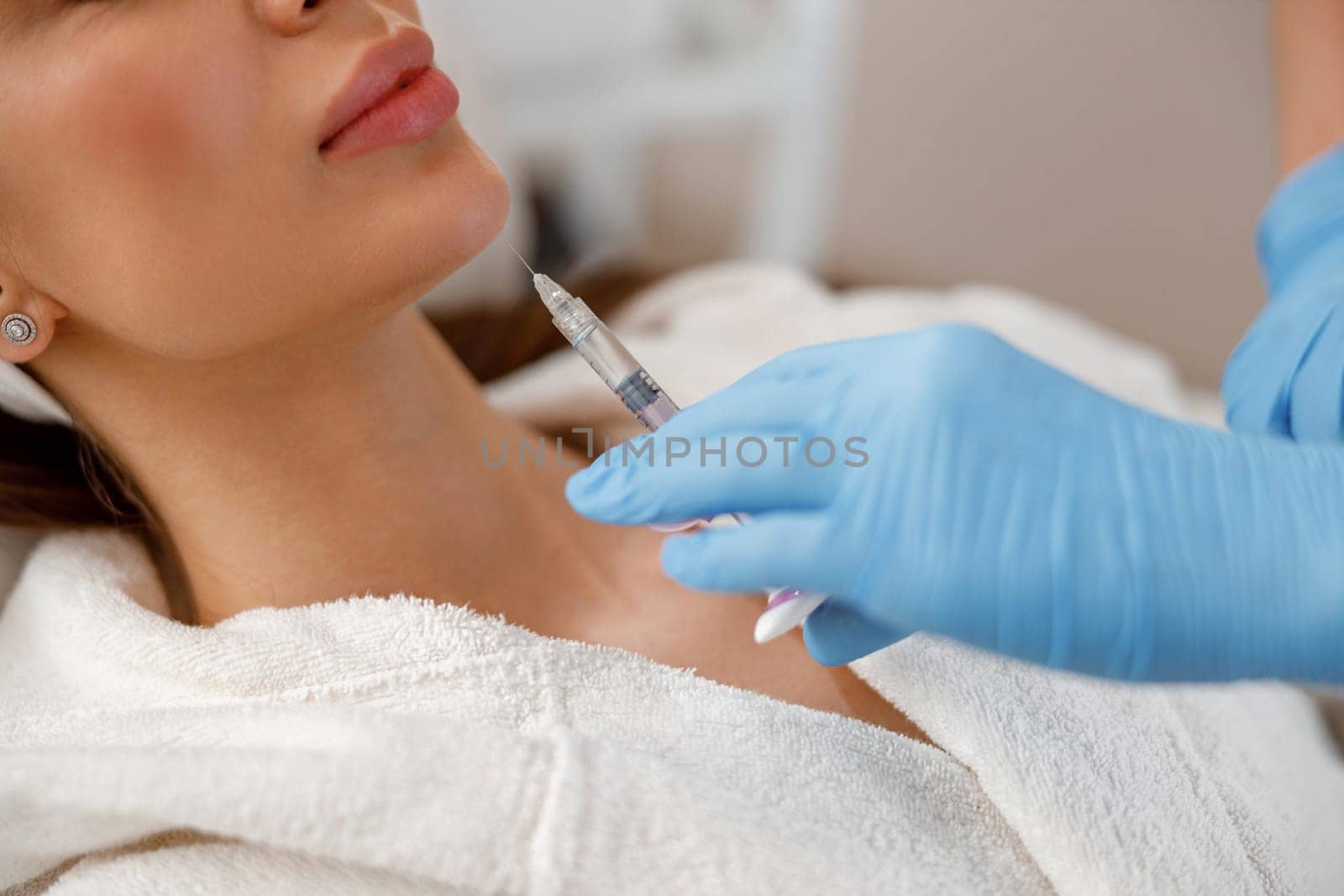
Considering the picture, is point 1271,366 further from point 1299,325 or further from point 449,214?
point 449,214

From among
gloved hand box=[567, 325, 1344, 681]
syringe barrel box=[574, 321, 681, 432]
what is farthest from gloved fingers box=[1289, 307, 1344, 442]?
syringe barrel box=[574, 321, 681, 432]

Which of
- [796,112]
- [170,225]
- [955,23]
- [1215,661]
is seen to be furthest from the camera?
[796,112]

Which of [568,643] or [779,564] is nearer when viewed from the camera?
[779,564]

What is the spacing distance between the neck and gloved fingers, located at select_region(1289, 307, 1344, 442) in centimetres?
56

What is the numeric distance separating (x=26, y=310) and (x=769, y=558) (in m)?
0.56

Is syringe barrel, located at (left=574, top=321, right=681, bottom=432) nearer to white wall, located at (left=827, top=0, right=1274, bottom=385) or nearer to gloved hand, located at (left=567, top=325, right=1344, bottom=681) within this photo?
gloved hand, located at (left=567, top=325, right=1344, bottom=681)

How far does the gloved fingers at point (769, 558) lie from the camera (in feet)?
1.95

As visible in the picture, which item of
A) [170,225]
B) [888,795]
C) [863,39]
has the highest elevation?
[170,225]

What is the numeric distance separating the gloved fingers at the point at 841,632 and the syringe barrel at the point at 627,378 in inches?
6.5

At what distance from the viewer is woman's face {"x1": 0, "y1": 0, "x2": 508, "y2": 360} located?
678 millimetres

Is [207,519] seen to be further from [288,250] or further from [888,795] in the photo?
[888,795]

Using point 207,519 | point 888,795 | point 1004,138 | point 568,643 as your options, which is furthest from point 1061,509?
point 1004,138

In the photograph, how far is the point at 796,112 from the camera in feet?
6.07

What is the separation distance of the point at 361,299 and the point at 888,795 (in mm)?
498
